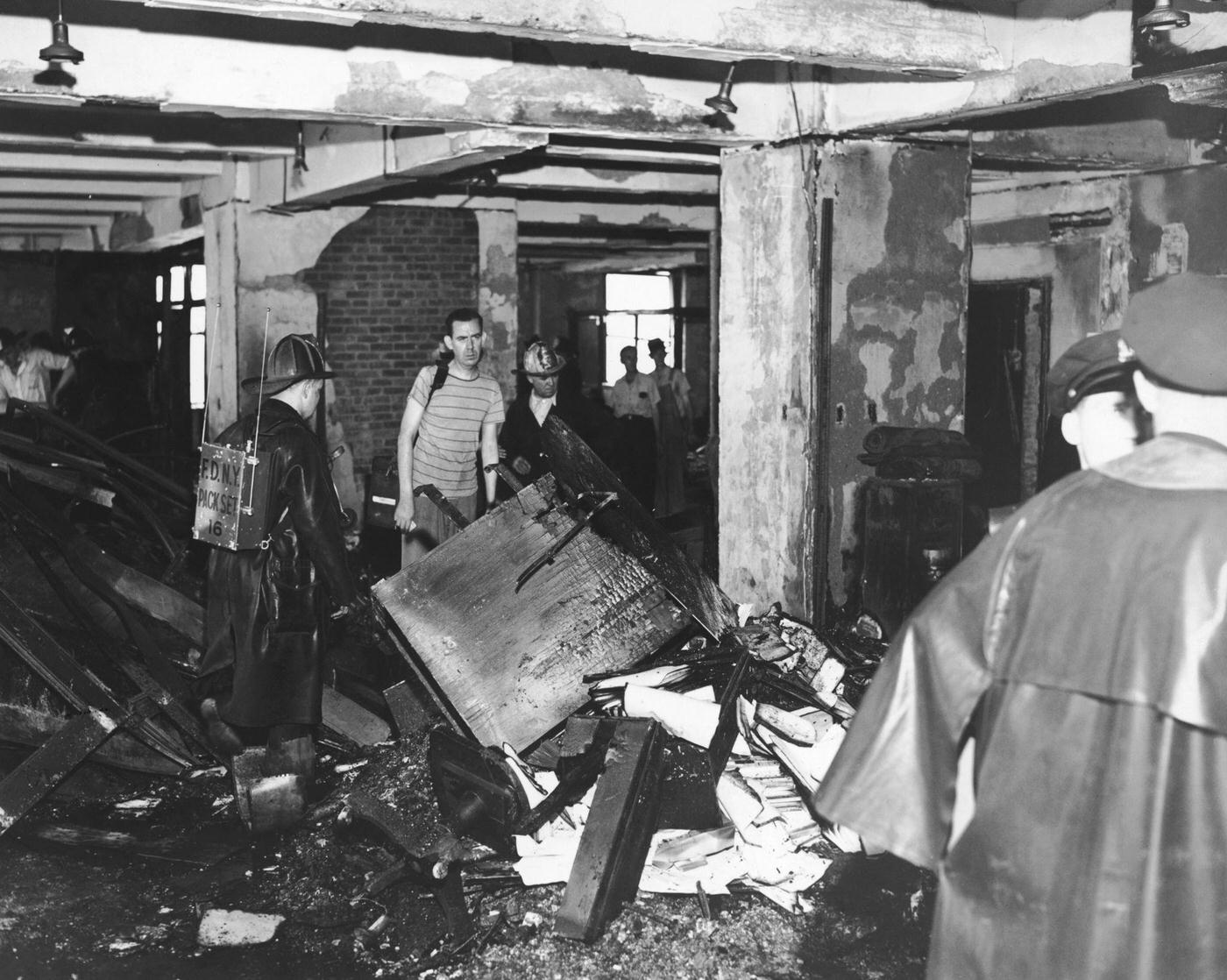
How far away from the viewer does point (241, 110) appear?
5.91 meters

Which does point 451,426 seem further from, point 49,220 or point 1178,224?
point 49,220

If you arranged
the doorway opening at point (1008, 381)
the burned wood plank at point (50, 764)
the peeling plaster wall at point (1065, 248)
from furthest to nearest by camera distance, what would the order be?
the doorway opening at point (1008, 381), the peeling plaster wall at point (1065, 248), the burned wood plank at point (50, 764)

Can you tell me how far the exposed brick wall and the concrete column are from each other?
85 millimetres

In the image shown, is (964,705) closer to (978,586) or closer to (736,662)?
(978,586)

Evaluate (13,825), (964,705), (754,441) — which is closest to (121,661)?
(13,825)

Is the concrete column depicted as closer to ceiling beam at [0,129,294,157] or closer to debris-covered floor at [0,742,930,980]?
ceiling beam at [0,129,294,157]

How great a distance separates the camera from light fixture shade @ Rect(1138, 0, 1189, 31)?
465 centimetres

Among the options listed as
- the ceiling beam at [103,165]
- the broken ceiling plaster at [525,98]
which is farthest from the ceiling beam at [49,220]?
the broken ceiling plaster at [525,98]

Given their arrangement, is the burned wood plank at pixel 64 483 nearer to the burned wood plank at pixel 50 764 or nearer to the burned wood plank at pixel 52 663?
the burned wood plank at pixel 52 663

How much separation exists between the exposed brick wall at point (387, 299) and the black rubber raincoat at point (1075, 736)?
30.5 ft

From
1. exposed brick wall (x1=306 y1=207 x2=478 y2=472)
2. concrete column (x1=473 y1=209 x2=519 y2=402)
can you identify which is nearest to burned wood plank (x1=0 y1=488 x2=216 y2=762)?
exposed brick wall (x1=306 y1=207 x2=478 y2=472)

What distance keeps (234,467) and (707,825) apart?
7.24 feet

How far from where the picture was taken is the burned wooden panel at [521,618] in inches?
196

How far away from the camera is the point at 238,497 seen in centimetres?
477
